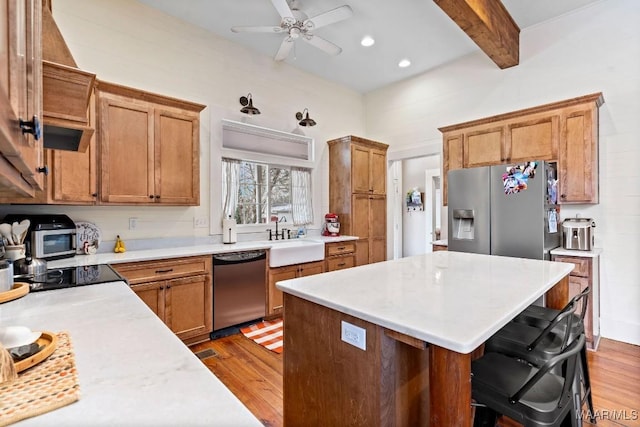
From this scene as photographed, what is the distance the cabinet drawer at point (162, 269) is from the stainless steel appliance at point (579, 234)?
11.9 ft

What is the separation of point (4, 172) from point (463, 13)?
133 inches

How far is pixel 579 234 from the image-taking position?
3.06 meters

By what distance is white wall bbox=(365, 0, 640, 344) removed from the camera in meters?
3.07

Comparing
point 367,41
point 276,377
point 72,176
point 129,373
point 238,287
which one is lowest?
point 276,377

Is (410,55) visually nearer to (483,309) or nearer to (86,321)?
(483,309)

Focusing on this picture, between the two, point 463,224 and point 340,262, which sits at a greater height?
point 463,224

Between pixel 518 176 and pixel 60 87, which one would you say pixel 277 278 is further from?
pixel 518 176

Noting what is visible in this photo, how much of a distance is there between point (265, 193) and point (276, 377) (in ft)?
8.11

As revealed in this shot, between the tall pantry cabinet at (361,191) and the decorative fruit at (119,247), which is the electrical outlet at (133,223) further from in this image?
the tall pantry cabinet at (361,191)

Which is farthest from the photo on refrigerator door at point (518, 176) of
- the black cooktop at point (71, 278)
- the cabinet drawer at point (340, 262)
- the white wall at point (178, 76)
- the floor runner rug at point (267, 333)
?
the black cooktop at point (71, 278)

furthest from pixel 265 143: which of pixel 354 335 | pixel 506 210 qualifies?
pixel 354 335

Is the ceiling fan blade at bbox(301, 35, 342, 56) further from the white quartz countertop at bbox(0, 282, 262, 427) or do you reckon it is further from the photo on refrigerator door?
the white quartz countertop at bbox(0, 282, 262, 427)

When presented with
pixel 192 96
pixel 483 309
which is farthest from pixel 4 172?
pixel 192 96

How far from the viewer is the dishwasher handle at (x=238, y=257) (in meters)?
3.11
